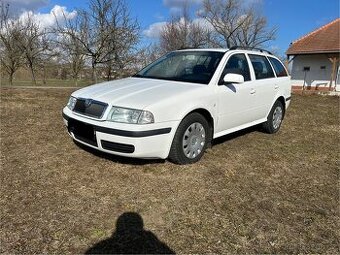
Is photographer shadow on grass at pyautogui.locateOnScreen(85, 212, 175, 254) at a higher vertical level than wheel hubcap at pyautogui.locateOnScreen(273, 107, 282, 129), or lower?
lower

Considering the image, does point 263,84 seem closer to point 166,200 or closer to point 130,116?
point 130,116

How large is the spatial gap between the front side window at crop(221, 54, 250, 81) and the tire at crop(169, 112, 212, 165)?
874mm

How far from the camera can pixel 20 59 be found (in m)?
31.0

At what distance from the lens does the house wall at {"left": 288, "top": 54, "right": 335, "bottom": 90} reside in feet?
79.4

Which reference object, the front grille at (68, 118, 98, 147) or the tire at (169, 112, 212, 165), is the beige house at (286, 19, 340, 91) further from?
the front grille at (68, 118, 98, 147)

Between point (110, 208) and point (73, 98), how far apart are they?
187 cm

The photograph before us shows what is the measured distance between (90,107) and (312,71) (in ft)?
79.0

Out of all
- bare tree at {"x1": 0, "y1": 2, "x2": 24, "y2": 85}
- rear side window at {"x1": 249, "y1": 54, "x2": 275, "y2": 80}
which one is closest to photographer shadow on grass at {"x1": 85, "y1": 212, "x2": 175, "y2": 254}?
rear side window at {"x1": 249, "y1": 54, "x2": 275, "y2": 80}

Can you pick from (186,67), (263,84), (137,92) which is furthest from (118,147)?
(263,84)

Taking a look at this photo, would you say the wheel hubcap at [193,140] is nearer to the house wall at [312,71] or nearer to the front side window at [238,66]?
the front side window at [238,66]

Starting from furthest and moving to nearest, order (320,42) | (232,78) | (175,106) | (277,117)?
(320,42)
(277,117)
(232,78)
(175,106)

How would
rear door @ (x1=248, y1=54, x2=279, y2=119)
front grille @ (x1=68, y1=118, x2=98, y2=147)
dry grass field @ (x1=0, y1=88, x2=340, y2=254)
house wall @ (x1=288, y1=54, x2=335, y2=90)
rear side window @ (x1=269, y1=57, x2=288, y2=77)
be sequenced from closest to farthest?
1. dry grass field @ (x1=0, y1=88, x2=340, y2=254)
2. front grille @ (x1=68, y1=118, x2=98, y2=147)
3. rear door @ (x1=248, y1=54, x2=279, y2=119)
4. rear side window @ (x1=269, y1=57, x2=288, y2=77)
5. house wall @ (x1=288, y1=54, x2=335, y2=90)

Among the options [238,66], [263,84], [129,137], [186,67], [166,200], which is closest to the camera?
[166,200]

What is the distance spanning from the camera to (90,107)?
422 centimetres
